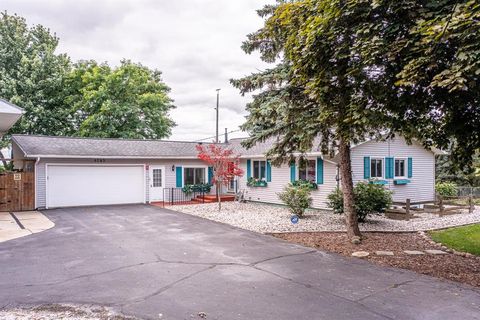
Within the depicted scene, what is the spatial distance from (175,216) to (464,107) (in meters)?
10.2

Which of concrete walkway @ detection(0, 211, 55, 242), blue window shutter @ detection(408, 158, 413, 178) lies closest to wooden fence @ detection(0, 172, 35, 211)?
concrete walkway @ detection(0, 211, 55, 242)

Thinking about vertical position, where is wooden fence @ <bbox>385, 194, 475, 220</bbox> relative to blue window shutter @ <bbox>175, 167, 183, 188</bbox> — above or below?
below

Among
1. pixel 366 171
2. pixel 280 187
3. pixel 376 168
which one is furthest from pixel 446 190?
Answer: pixel 280 187

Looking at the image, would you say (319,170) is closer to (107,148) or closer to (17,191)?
(107,148)

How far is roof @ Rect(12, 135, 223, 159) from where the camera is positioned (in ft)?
49.9

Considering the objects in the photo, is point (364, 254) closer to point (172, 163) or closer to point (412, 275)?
point (412, 275)

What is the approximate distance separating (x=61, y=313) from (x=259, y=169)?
14128mm

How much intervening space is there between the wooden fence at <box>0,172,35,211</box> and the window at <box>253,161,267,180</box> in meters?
10.5

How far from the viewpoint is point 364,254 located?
7367mm

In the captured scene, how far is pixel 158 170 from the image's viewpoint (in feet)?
60.2

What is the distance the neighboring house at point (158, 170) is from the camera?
14906 mm

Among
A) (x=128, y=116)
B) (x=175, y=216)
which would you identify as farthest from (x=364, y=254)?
(x=128, y=116)

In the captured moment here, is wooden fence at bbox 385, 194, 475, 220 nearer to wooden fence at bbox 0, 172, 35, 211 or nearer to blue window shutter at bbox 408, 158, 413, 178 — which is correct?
blue window shutter at bbox 408, 158, 413, 178

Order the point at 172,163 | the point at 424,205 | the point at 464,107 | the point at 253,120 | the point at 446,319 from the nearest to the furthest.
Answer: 1. the point at 446,319
2. the point at 464,107
3. the point at 253,120
4. the point at 424,205
5. the point at 172,163
